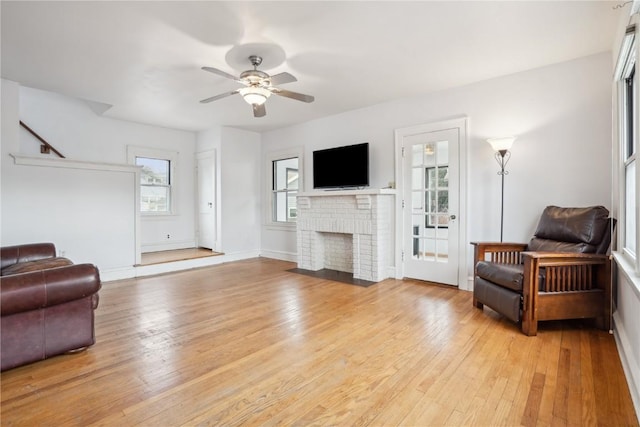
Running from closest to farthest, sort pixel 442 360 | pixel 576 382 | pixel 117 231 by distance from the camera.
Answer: pixel 576 382
pixel 442 360
pixel 117 231

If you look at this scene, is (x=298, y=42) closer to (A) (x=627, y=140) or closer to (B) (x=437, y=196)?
(B) (x=437, y=196)

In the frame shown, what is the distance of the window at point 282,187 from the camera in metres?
6.03

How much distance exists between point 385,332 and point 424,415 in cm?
104

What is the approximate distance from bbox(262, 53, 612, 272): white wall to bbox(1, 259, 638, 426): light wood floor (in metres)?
1.27

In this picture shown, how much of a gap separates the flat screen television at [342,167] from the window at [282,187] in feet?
2.20

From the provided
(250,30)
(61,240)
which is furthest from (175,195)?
(250,30)

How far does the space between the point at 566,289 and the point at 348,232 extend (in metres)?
2.69

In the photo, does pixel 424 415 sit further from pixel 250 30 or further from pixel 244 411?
pixel 250 30

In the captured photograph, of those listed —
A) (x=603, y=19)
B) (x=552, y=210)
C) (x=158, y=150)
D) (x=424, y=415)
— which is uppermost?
(x=603, y=19)

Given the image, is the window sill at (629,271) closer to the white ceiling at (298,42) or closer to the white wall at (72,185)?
the white ceiling at (298,42)

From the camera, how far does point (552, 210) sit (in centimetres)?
313

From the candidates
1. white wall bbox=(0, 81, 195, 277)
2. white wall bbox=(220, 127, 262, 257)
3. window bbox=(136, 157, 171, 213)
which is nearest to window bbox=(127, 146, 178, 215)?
window bbox=(136, 157, 171, 213)

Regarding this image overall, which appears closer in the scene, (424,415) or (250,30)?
(424,415)

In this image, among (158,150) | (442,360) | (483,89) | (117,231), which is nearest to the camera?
(442,360)
